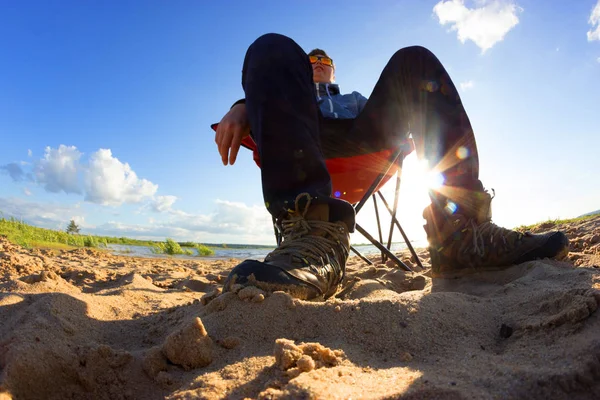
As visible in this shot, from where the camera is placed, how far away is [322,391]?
54 centimetres

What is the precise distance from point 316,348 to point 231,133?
1.07 m

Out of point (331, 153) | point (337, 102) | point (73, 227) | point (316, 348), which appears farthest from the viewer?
point (73, 227)

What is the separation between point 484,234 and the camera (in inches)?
63.8

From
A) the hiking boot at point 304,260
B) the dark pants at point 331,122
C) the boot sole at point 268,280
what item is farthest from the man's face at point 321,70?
the boot sole at point 268,280

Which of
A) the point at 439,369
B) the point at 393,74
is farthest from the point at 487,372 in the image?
the point at 393,74

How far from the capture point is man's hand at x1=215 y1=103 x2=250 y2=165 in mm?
1530

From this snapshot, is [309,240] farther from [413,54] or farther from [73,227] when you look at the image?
[73,227]

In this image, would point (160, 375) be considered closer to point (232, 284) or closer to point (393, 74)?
point (232, 284)

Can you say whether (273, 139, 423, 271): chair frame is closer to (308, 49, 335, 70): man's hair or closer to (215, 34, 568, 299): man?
(215, 34, 568, 299): man

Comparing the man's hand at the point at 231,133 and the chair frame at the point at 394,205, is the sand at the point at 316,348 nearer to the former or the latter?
the man's hand at the point at 231,133

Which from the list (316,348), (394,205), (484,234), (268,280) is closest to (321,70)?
(394,205)

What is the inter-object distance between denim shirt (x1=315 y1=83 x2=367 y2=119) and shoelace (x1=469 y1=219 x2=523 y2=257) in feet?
3.17

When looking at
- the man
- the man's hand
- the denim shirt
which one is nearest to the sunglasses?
the denim shirt

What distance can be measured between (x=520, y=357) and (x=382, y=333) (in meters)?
0.27
